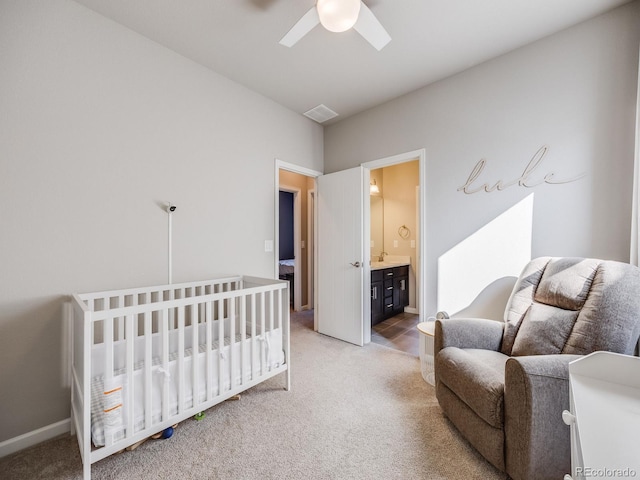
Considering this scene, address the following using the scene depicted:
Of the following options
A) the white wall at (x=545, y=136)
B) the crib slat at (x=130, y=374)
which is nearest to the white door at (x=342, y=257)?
the white wall at (x=545, y=136)

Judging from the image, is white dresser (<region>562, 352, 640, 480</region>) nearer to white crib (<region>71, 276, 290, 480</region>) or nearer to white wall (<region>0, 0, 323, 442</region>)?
white crib (<region>71, 276, 290, 480</region>)

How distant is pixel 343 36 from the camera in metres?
2.01

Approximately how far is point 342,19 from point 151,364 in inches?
81.8

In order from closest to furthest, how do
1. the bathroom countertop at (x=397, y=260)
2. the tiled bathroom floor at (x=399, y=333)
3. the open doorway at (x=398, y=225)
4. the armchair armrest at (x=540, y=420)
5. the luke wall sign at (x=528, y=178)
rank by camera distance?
the armchair armrest at (x=540, y=420)
the luke wall sign at (x=528, y=178)
the tiled bathroom floor at (x=399, y=333)
the open doorway at (x=398, y=225)
the bathroom countertop at (x=397, y=260)

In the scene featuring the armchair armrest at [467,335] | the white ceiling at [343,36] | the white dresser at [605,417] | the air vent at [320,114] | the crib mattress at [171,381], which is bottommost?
the crib mattress at [171,381]

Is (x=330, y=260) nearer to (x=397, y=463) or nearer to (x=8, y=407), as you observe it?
(x=397, y=463)

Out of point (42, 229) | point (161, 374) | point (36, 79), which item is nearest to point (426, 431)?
point (161, 374)

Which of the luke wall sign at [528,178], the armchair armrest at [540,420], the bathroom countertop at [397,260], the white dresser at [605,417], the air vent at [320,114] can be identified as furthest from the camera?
the bathroom countertop at [397,260]

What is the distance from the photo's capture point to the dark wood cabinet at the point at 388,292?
3.65 meters

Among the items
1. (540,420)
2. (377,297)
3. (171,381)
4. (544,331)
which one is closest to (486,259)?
(544,331)

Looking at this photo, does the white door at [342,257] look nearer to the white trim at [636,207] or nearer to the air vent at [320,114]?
the air vent at [320,114]

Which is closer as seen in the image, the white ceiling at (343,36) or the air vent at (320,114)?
the white ceiling at (343,36)

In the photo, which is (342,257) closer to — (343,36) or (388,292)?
(388,292)

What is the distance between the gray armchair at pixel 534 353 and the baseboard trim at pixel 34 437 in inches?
92.9
